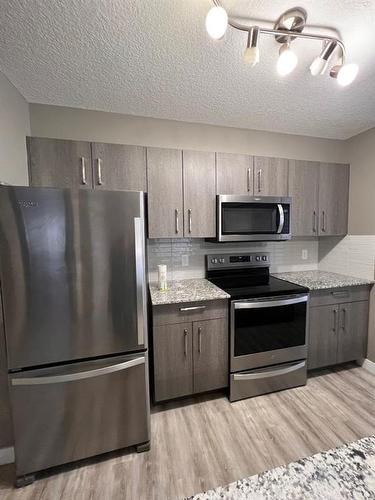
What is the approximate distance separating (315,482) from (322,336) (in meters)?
2.07

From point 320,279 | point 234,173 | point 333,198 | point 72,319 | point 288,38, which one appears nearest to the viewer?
point 288,38

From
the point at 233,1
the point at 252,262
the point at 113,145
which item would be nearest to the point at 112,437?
the point at 252,262

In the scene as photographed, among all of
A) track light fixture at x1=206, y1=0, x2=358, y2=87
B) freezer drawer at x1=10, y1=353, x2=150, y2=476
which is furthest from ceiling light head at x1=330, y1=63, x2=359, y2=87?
freezer drawer at x1=10, y1=353, x2=150, y2=476

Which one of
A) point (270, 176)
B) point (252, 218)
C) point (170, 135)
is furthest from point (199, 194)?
point (270, 176)

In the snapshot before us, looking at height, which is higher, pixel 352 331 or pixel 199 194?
pixel 199 194

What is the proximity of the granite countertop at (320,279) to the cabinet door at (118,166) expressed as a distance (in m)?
1.77

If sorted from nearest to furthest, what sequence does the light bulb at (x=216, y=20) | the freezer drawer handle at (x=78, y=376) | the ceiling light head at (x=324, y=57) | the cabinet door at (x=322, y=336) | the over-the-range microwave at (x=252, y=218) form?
1. the light bulb at (x=216, y=20)
2. the ceiling light head at (x=324, y=57)
3. the freezer drawer handle at (x=78, y=376)
4. the over-the-range microwave at (x=252, y=218)
5. the cabinet door at (x=322, y=336)

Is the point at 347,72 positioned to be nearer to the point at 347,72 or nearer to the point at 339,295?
the point at 347,72

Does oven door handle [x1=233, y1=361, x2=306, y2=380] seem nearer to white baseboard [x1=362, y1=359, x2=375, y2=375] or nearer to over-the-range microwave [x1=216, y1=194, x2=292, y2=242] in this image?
white baseboard [x1=362, y1=359, x2=375, y2=375]

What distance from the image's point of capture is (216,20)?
3.02 ft

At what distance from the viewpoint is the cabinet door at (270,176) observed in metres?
2.25

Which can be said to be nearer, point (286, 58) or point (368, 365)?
point (286, 58)

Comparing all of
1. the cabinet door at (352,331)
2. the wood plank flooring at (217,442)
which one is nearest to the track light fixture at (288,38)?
the cabinet door at (352,331)

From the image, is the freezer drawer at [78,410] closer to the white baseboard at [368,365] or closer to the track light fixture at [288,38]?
the track light fixture at [288,38]
